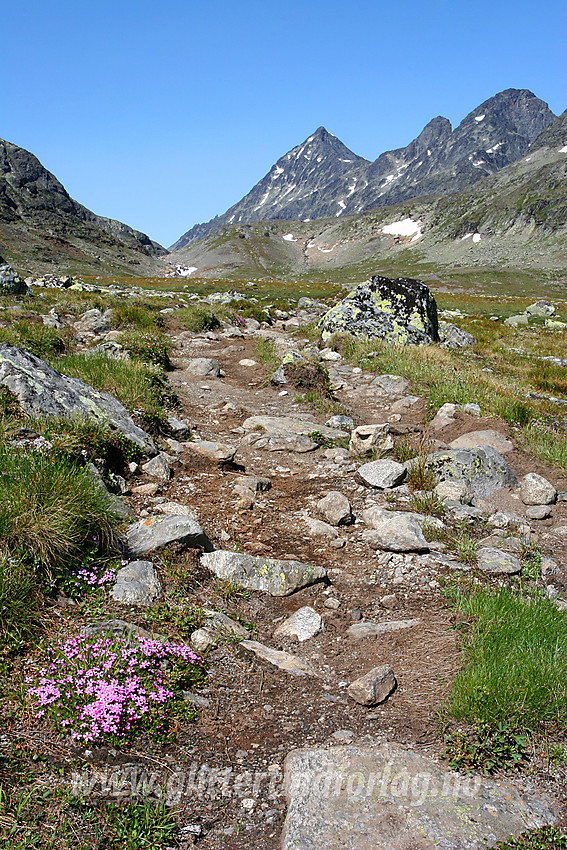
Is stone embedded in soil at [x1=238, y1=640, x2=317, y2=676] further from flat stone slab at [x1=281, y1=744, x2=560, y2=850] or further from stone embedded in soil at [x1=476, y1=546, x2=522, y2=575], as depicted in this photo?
stone embedded in soil at [x1=476, y1=546, x2=522, y2=575]

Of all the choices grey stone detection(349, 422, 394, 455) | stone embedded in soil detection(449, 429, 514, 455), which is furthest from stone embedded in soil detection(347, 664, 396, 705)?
stone embedded in soil detection(449, 429, 514, 455)

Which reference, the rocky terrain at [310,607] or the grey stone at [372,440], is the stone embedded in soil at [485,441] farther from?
the grey stone at [372,440]

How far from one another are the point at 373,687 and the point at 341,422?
6.72 metres

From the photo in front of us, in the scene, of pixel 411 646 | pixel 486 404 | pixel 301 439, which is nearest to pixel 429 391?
pixel 486 404

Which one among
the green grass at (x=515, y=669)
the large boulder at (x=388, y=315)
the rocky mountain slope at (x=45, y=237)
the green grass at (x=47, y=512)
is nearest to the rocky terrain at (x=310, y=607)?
the green grass at (x=515, y=669)

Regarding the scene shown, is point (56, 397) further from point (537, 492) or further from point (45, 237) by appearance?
point (45, 237)

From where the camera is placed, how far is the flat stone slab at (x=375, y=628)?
4.35m

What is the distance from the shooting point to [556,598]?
14.9ft

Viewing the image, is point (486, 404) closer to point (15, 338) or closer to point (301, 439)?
point (301, 439)

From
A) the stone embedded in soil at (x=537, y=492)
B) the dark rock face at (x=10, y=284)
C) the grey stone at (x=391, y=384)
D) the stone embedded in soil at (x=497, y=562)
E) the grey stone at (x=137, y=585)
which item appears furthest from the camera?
the dark rock face at (x=10, y=284)

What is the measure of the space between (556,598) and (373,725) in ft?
7.16

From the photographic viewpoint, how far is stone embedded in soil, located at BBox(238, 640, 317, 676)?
154 inches

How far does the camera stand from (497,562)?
17.1 ft

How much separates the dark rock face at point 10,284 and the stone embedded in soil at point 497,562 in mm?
26010
